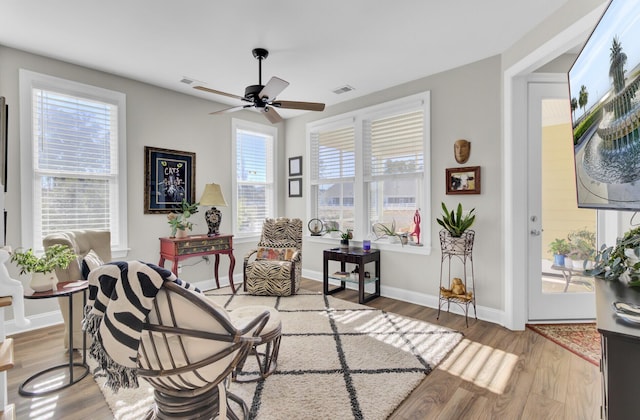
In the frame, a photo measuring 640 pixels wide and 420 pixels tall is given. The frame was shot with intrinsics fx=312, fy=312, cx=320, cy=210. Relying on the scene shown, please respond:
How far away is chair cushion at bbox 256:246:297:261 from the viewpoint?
416 centimetres

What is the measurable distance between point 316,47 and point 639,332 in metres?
2.95

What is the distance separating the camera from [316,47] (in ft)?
9.69

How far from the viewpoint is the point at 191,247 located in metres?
3.83

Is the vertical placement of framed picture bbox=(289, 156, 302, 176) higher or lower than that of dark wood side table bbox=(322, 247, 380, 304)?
higher

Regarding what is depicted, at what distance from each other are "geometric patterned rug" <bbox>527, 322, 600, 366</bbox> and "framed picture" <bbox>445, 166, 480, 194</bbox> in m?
1.43

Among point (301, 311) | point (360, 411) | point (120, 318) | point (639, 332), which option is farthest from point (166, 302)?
point (301, 311)

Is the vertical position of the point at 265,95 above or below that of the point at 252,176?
above

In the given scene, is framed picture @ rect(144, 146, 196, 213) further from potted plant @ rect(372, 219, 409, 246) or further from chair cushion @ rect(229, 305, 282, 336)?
potted plant @ rect(372, 219, 409, 246)

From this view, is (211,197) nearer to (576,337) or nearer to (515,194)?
(515,194)

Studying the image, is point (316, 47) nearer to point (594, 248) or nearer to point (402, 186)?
point (402, 186)

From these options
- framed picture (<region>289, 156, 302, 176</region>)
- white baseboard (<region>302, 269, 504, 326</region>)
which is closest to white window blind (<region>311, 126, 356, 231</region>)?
framed picture (<region>289, 156, 302, 176</region>)

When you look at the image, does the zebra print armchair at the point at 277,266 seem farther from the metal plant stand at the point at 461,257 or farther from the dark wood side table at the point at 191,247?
the metal plant stand at the point at 461,257

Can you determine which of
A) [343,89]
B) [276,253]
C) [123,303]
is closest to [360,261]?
[276,253]

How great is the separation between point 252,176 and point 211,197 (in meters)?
1.06
